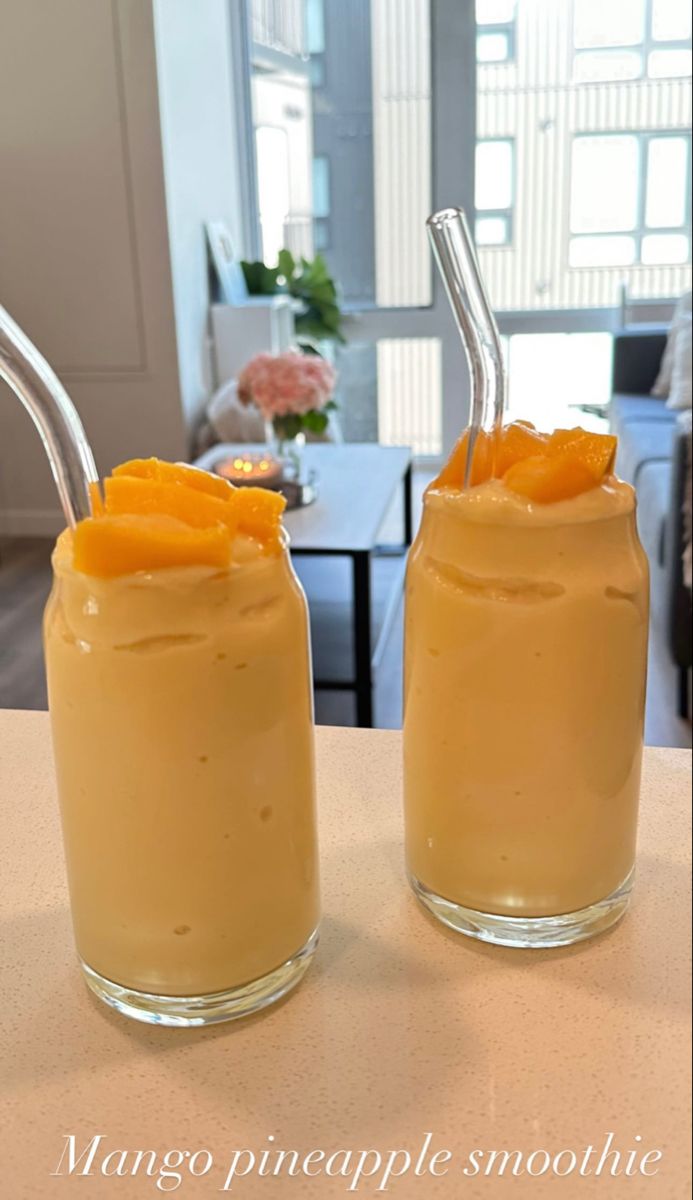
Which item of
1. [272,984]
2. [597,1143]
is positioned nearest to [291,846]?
[272,984]

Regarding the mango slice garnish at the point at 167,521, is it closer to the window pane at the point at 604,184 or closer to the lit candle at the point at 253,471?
the lit candle at the point at 253,471

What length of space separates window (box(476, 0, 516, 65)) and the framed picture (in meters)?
1.14

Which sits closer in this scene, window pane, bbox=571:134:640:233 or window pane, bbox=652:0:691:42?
window pane, bbox=652:0:691:42

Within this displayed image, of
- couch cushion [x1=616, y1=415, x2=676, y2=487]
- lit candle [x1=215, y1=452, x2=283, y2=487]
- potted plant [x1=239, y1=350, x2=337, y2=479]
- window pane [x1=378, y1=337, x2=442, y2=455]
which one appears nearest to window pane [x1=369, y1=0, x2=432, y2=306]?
window pane [x1=378, y1=337, x2=442, y2=455]

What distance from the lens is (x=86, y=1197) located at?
40 centimetres

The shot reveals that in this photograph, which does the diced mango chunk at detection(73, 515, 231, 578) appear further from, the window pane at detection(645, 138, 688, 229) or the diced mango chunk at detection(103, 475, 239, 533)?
the window pane at detection(645, 138, 688, 229)

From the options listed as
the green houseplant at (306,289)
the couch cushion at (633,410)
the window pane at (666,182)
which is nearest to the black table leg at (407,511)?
the couch cushion at (633,410)

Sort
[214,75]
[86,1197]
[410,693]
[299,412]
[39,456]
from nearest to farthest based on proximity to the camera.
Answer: [86,1197] < [410,693] < [299,412] < [39,456] < [214,75]

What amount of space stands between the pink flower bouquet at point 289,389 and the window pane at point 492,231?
1.83 m

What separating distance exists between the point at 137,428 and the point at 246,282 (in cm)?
83

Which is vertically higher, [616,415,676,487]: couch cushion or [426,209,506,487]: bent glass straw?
[426,209,506,487]: bent glass straw

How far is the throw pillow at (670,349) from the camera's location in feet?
11.2

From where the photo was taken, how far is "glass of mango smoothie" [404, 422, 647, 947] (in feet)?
1.47

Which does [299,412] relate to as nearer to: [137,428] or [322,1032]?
[137,428]
